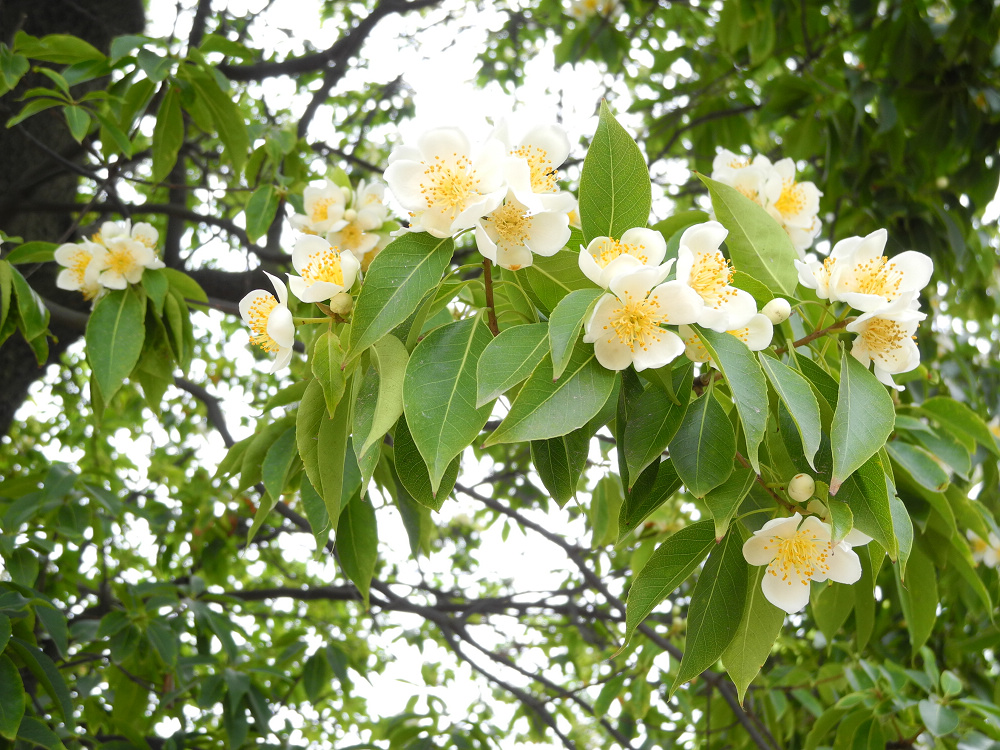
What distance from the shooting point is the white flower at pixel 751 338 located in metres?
0.91

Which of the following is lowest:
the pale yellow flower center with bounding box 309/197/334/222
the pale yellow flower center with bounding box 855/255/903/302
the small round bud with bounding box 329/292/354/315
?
the pale yellow flower center with bounding box 855/255/903/302

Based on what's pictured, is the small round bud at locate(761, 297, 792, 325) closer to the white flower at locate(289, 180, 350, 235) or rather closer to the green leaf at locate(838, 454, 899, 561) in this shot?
the green leaf at locate(838, 454, 899, 561)

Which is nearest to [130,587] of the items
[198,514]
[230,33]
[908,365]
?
[198,514]

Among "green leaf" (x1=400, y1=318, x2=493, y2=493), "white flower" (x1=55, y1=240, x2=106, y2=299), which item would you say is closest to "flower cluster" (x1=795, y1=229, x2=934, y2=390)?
"green leaf" (x1=400, y1=318, x2=493, y2=493)

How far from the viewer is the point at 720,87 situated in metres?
3.02

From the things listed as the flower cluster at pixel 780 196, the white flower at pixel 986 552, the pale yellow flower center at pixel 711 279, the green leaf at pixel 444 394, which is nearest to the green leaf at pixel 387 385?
the green leaf at pixel 444 394

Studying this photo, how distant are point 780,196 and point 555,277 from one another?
822 millimetres

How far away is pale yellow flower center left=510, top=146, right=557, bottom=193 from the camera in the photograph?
0.98m

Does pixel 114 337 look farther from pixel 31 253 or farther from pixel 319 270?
pixel 319 270

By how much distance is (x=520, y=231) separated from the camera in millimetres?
877

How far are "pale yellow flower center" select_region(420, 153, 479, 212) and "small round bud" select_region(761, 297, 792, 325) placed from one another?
359 millimetres

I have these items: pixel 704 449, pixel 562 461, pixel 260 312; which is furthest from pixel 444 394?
pixel 260 312

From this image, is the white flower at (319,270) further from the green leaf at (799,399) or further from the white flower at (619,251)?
the green leaf at (799,399)

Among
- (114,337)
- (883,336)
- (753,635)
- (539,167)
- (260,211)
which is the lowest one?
(753,635)
